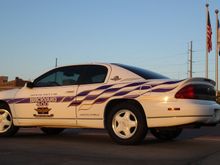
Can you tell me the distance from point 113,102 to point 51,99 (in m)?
1.39

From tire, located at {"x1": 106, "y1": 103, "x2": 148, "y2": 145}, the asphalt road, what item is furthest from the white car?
the asphalt road

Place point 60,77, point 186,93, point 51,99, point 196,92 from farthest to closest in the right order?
point 60,77 < point 51,99 < point 196,92 < point 186,93

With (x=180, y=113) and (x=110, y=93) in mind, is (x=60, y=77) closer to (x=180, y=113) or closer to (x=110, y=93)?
(x=110, y=93)

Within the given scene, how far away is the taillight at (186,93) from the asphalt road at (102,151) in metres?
0.88

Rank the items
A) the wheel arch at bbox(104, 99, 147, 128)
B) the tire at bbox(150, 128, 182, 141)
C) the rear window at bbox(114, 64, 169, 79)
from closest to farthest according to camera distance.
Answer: the wheel arch at bbox(104, 99, 147, 128) → the rear window at bbox(114, 64, 169, 79) → the tire at bbox(150, 128, 182, 141)

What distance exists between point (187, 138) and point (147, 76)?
202cm

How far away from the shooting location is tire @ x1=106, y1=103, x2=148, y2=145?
793cm

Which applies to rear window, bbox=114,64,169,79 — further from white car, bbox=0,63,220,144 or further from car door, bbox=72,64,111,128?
car door, bbox=72,64,111,128

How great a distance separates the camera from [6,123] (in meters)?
9.80

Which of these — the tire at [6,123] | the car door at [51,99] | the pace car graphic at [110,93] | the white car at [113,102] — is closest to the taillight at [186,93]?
the white car at [113,102]

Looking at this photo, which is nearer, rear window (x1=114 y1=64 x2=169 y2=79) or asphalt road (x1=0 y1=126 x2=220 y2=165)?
asphalt road (x1=0 y1=126 x2=220 y2=165)

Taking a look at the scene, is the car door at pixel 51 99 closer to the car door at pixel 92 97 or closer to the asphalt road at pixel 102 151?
the car door at pixel 92 97

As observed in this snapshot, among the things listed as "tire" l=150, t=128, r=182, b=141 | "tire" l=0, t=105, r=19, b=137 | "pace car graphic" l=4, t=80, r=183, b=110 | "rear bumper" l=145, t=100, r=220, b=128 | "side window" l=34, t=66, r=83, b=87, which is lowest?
"tire" l=150, t=128, r=182, b=141

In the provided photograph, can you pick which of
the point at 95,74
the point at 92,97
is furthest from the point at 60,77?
the point at 92,97
